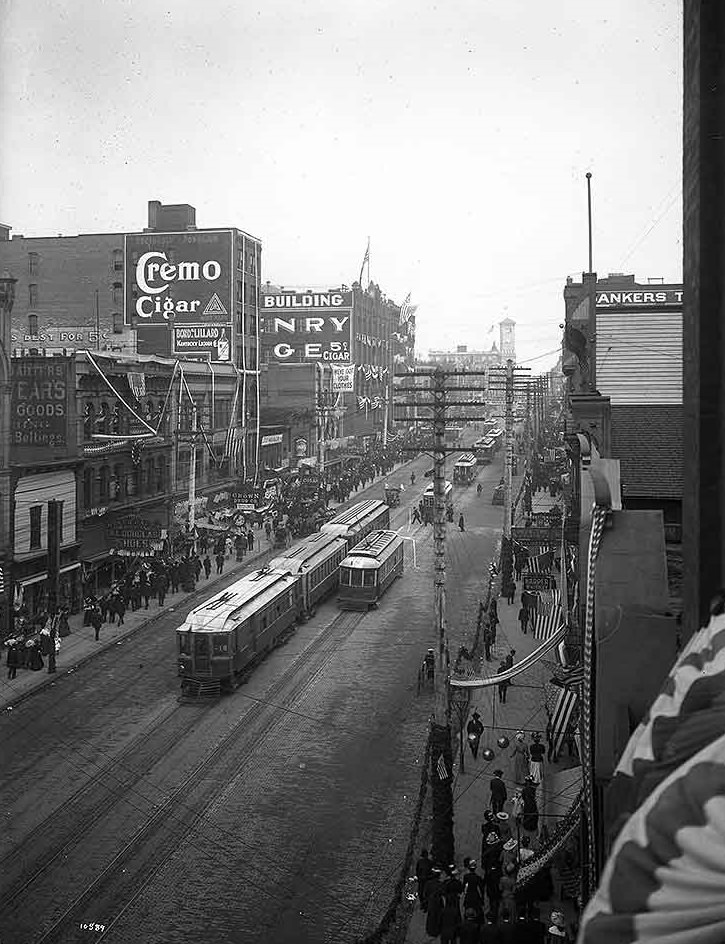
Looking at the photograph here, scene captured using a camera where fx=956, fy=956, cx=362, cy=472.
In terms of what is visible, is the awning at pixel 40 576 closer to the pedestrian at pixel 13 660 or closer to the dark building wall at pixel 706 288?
the pedestrian at pixel 13 660

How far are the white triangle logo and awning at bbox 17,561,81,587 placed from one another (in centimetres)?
2331

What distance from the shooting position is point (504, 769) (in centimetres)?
1842

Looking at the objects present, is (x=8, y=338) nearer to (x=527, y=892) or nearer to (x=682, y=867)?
(x=527, y=892)

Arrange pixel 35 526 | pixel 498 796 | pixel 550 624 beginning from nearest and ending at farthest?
pixel 498 796, pixel 550 624, pixel 35 526

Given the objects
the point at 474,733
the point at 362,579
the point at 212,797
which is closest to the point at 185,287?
the point at 362,579

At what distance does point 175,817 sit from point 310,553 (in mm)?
17194

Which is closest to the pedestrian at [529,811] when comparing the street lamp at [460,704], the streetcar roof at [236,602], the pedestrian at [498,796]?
the pedestrian at [498,796]

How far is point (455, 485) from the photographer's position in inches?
2601

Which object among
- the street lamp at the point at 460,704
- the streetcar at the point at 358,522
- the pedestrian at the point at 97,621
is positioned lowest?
the street lamp at the point at 460,704

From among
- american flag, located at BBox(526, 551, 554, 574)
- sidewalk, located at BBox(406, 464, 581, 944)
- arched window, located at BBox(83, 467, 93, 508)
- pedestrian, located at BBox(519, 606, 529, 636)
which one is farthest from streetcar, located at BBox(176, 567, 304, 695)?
american flag, located at BBox(526, 551, 554, 574)

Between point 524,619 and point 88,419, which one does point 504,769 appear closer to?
point 524,619

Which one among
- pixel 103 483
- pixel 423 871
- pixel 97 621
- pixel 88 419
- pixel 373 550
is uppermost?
pixel 88 419

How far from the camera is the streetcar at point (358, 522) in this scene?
3831cm

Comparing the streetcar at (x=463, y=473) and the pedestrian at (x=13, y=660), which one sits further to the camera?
the streetcar at (x=463, y=473)
